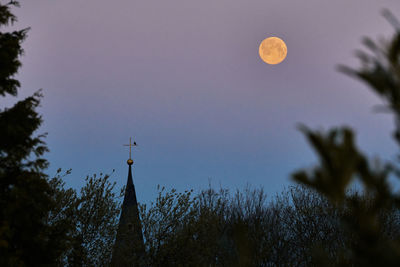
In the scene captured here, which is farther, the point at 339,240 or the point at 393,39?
the point at 339,240

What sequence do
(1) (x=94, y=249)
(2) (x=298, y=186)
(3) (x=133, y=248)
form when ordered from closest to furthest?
(3) (x=133, y=248)
(1) (x=94, y=249)
(2) (x=298, y=186)

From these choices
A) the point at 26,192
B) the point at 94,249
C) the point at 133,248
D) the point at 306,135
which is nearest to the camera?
the point at 306,135

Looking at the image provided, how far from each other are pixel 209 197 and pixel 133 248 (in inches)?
331

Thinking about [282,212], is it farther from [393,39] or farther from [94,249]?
[393,39]

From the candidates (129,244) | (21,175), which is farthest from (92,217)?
(21,175)

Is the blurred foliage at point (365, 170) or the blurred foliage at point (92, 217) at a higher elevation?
the blurred foliage at point (92, 217)

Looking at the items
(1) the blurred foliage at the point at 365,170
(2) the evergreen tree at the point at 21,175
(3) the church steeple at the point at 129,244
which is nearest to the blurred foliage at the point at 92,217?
(3) the church steeple at the point at 129,244

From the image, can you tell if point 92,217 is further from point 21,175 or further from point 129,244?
point 21,175

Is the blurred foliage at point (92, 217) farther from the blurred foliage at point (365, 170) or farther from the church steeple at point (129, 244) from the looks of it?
the blurred foliage at point (365, 170)

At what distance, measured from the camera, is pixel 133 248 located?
939 inches

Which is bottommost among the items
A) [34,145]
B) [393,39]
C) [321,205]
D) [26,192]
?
[393,39]

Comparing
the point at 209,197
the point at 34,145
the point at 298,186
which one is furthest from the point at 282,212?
the point at 34,145

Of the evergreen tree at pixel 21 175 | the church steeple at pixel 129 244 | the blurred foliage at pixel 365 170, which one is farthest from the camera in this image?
the church steeple at pixel 129 244

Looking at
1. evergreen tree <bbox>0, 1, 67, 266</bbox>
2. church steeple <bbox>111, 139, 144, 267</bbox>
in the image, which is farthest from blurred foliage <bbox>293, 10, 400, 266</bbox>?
church steeple <bbox>111, 139, 144, 267</bbox>
